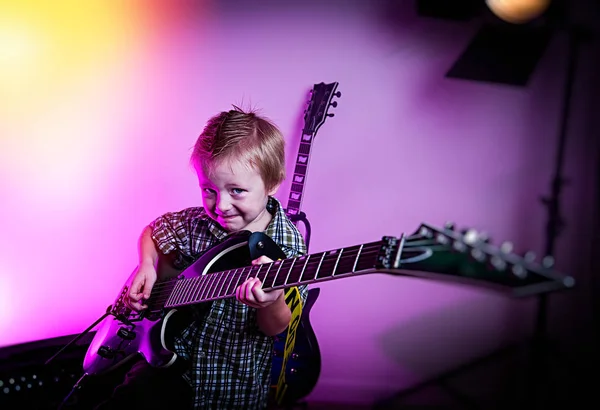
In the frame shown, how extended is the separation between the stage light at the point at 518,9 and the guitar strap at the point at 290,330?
0.99 m

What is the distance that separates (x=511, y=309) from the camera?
1718 millimetres

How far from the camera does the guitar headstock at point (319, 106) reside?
1.57 metres

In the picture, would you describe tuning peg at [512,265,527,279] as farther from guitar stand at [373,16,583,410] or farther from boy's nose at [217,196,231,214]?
guitar stand at [373,16,583,410]

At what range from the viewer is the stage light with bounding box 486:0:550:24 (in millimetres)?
1484

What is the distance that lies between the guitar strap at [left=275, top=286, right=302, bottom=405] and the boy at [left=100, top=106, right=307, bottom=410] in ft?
0.16

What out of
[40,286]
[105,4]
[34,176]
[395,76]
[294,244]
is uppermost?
[105,4]

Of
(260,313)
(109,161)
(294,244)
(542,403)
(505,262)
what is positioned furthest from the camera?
(109,161)

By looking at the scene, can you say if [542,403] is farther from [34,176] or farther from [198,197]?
[34,176]

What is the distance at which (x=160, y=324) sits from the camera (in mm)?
1229

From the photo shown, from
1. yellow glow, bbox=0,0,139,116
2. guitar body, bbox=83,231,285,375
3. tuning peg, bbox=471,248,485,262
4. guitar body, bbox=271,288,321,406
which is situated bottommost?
guitar body, bbox=271,288,321,406

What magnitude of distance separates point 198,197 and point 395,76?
728 millimetres

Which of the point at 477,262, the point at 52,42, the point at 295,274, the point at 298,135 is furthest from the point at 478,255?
the point at 52,42

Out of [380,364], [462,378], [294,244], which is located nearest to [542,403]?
[462,378]

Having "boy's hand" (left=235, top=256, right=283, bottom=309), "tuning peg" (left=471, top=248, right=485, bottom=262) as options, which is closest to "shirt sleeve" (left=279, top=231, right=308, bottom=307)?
"boy's hand" (left=235, top=256, right=283, bottom=309)
